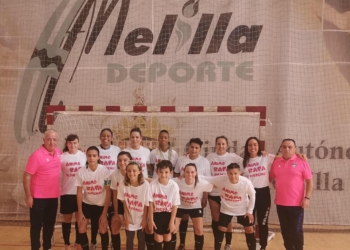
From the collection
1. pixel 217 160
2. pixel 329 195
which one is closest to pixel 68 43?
pixel 217 160

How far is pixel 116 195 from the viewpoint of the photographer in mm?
4254

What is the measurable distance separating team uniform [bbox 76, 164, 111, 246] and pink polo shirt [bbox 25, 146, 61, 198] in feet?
1.07

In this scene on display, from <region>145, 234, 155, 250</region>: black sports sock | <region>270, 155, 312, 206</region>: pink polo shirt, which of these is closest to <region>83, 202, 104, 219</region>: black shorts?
<region>145, 234, 155, 250</region>: black sports sock

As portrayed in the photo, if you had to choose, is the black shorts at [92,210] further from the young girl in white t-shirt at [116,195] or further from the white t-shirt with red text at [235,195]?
the white t-shirt with red text at [235,195]

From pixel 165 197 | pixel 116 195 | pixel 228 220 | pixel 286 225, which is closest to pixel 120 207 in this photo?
pixel 116 195

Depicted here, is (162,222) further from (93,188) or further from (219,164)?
(219,164)

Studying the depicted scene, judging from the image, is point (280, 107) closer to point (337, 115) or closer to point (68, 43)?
point (337, 115)

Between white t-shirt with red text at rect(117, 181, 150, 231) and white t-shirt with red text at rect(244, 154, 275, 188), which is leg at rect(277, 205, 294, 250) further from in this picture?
white t-shirt with red text at rect(117, 181, 150, 231)

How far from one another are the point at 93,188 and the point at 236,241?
8.11ft

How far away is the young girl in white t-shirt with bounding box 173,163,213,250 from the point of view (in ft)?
14.1

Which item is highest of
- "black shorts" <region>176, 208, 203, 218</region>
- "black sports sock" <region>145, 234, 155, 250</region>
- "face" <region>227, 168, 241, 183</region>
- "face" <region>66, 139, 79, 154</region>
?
"face" <region>66, 139, 79, 154</region>

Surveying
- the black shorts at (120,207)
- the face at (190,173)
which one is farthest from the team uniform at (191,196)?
the black shorts at (120,207)

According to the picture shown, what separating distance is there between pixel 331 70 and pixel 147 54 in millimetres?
3271

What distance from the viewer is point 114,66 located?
21.2 ft
